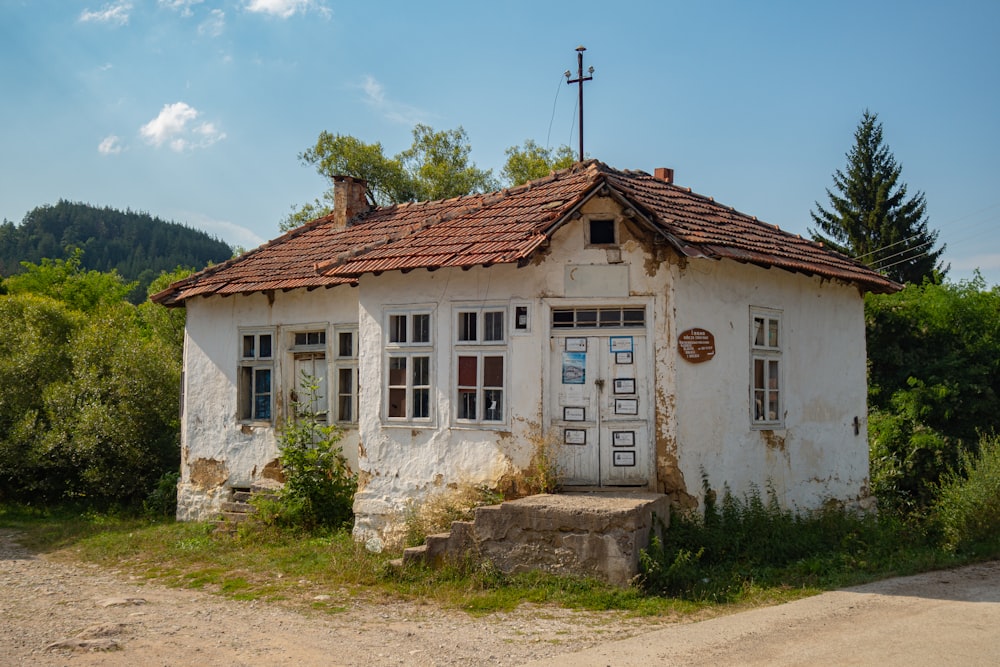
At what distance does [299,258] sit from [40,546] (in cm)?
559

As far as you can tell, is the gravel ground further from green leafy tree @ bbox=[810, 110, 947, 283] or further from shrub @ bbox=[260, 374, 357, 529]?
green leafy tree @ bbox=[810, 110, 947, 283]

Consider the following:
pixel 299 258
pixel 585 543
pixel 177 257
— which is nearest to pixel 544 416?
pixel 585 543

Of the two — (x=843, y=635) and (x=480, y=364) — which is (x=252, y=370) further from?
(x=843, y=635)

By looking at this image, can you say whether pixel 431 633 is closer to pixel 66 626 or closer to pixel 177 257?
pixel 66 626

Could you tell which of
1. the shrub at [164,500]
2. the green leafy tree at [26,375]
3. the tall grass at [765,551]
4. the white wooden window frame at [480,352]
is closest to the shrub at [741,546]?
the tall grass at [765,551]

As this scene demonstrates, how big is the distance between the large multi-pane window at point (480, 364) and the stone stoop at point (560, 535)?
1.36m

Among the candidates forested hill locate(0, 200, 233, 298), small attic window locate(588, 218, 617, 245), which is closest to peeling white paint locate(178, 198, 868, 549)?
small attic window locate(588, 218, 617, 245)

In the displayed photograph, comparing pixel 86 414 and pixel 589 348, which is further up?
pixel 589 348

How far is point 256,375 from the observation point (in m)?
13.1

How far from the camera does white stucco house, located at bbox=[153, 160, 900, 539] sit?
9617mm

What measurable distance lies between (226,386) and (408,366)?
13.4 feet

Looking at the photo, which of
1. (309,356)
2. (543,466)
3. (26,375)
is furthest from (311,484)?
(26,375)

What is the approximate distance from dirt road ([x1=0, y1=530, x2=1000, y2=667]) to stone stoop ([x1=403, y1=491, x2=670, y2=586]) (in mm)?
679

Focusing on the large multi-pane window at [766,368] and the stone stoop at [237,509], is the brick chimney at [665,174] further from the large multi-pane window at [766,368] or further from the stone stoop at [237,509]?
the stone stoop at [237,509]
